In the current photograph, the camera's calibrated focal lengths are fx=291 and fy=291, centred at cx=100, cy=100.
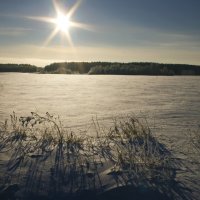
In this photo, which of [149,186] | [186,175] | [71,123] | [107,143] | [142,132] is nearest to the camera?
[149,186]

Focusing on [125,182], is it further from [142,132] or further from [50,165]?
[142,132]

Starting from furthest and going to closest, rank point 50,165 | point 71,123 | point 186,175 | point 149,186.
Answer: point 71,123
point 50,165
point 186,175
point 149,186

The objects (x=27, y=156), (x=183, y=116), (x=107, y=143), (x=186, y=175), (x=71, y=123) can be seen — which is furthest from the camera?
(x=183, y=116)

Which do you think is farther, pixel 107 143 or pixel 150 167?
pixel 107 143

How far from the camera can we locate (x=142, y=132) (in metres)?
5.04

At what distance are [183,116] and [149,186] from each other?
4.09 meters

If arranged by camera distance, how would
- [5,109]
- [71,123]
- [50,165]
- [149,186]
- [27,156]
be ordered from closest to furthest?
[149,186] < [50,165] < [27,156] < [71,123] < [5,109]

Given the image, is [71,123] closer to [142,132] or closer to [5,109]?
[142,132]

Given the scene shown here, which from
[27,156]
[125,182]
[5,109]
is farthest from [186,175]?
[5,109]

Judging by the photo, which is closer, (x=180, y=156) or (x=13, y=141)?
(x=180, y=156)

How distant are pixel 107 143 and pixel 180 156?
1151 millimetres

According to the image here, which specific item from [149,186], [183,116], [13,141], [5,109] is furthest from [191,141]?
[5,109]

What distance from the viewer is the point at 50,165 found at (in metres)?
3.76

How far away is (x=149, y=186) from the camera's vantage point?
10.6 feet
